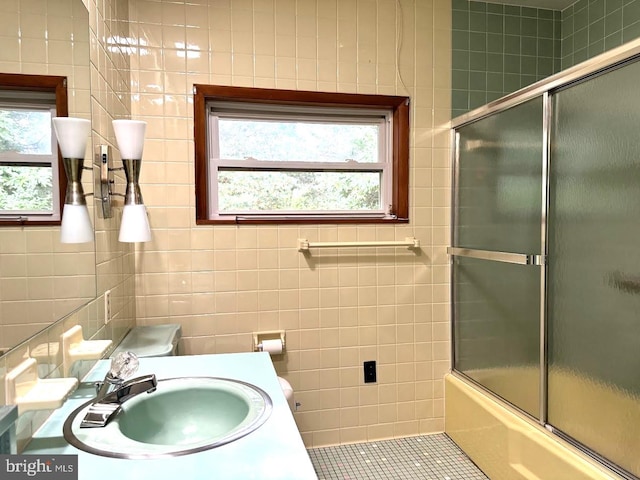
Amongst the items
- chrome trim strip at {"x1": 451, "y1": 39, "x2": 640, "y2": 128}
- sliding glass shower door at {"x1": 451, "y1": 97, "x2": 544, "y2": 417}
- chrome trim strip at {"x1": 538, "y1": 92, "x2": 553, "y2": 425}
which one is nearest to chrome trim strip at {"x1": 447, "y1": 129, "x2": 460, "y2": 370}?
sliding glass shower door at {"x1": 451, "y1": 97, "x2": 544, "y2": 417}

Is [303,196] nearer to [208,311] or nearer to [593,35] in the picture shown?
[208,311]

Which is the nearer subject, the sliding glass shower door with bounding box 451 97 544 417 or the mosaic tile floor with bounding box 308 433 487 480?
the sliding glass shower door with bounding box 451 97 544 417

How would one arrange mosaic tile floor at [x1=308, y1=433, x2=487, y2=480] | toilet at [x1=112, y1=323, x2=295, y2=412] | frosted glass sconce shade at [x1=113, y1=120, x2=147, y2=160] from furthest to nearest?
mosaic tile floor at [x1=308, y1=433, x2=487, y2=480]
toilet at [x1=112, y1=323, x2=295, y2=412]
frosted glass sconce shade at [x1=113, y1=120, x2=147, y2=160]

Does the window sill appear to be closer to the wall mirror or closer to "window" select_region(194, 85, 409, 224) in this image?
"window" select_region(194, 85, 409, 224)

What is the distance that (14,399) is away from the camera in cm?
80

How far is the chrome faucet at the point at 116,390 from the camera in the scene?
907 mm

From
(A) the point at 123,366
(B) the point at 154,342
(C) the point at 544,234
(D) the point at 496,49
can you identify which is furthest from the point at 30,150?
(D) the point at 496,49

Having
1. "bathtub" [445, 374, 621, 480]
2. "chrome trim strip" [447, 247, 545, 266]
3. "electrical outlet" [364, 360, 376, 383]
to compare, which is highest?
"chrome trim strip" [447, 247, 545, 266]

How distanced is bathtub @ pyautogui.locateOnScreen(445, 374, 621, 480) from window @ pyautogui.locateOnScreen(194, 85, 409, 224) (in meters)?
0.98

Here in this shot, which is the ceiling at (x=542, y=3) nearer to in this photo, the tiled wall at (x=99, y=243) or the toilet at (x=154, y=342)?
the tiled wall at (x=99, y=243)

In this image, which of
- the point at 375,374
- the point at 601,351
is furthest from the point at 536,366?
the point at 375,374

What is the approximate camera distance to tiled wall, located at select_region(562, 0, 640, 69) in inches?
80.7

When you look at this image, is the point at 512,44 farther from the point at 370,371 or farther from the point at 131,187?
the point at 131,187

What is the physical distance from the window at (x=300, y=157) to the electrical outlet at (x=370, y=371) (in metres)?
0.75
